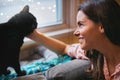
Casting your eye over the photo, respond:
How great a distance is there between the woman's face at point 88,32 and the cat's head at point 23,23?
36 centimetres

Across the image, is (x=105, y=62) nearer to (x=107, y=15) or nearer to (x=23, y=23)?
(x=107, y=15)

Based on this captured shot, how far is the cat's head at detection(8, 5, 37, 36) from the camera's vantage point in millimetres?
1419

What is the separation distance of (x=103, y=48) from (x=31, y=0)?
1.00 m

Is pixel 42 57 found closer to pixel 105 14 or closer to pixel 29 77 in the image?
pixel 29 77

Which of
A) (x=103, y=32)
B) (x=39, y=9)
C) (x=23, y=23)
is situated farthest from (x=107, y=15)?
(x=39, y=9)

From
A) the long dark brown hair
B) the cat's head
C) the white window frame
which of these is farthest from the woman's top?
the white window frame

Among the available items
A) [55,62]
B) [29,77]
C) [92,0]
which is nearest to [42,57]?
[55,62]

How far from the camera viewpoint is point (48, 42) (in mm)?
1694

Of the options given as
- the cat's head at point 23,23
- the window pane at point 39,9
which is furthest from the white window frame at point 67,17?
the cat's head at point 23,23

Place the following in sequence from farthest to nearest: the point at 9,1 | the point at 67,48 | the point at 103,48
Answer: the point at 9,1 → the point at 67,48 → the point at 103,48

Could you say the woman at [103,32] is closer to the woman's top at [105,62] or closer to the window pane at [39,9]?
the woman's top at [105,62]

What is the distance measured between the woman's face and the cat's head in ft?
1.19

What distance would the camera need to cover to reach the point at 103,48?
1.28 metres

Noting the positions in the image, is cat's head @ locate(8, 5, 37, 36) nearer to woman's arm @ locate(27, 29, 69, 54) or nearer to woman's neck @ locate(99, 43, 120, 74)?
woman's arm @ locate(27, 29, 69, 54)
